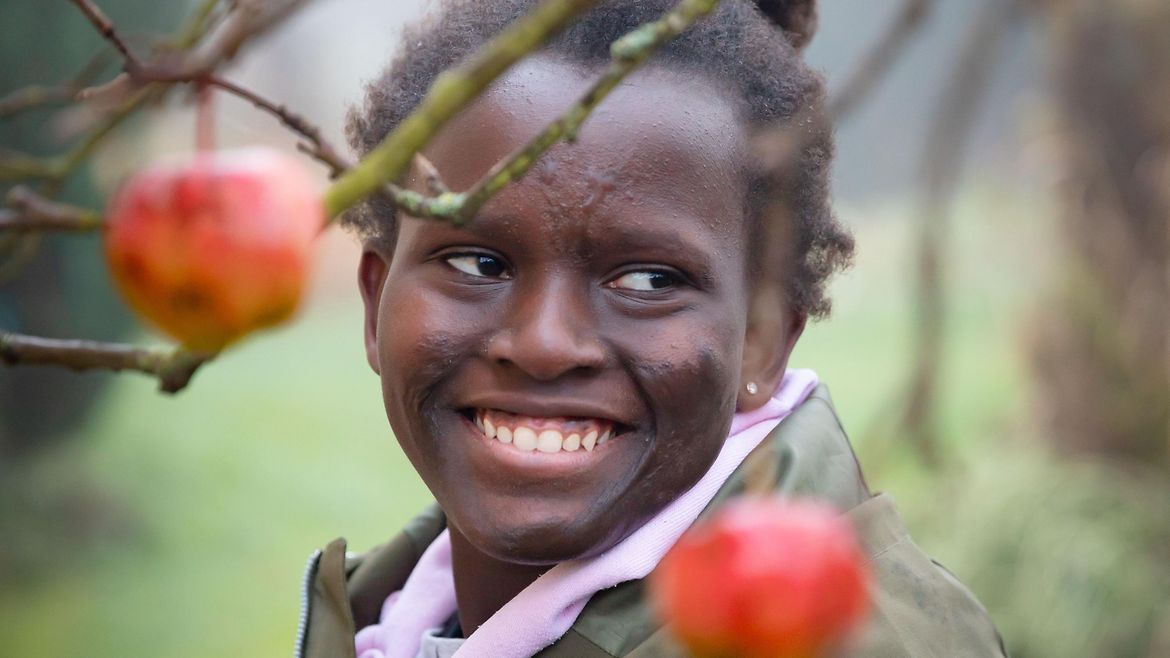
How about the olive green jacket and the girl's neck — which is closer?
the olive green jacket

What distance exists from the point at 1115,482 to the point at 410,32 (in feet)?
5.20

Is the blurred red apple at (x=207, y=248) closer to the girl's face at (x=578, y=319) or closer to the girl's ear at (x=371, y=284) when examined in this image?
the girl's face at (x=578, y=319)

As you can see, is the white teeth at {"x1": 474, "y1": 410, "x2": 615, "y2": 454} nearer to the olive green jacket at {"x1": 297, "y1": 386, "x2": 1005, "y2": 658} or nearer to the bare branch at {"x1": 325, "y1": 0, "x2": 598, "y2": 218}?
the olive green jacket at {"x1": 297, "y1": 386, "x2": 1005, "y2": 658}

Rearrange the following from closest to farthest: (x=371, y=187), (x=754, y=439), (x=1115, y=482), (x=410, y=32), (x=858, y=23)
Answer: (x=371, y=187), (x=754, y=439), (x=410, y=32), (x=1115, y=482), (x=858, y=23)

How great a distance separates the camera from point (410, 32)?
102cm

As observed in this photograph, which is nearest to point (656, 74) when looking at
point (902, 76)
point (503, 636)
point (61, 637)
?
point (503, 636)

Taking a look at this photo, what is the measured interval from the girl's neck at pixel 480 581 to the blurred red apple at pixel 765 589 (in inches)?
21.8

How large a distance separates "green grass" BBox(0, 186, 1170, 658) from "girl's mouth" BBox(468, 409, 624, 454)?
140 centimetres

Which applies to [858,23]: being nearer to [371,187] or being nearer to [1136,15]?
[1136,15]

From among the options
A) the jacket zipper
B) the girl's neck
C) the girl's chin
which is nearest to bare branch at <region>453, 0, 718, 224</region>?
the girl's chin

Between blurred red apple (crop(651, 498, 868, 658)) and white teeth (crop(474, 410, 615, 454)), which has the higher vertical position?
blurred red apple (crop(651, 498, 868, 658))

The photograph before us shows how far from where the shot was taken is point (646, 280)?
2.64ft

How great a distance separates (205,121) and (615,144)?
45 cm

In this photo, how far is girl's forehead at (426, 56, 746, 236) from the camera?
773 millimetres
